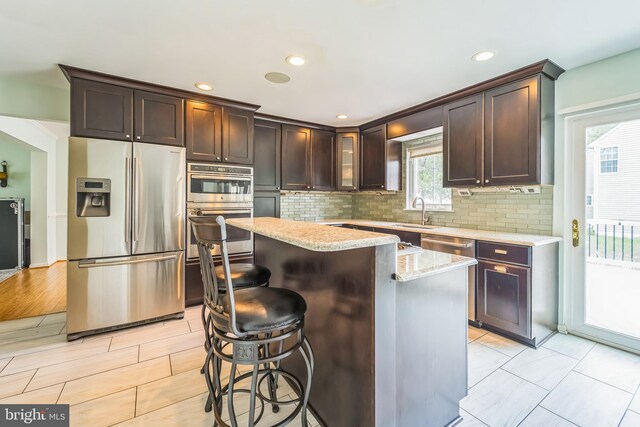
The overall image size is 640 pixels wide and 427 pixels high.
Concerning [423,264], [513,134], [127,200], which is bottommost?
[423,264]

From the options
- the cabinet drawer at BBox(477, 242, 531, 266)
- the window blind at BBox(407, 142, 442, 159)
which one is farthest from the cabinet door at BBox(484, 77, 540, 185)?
the window blind at BBox(407, 142, 442, 159)

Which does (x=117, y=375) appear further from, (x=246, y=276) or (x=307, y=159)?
(x=307, y=159)

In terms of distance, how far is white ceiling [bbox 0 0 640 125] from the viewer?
1787 mm

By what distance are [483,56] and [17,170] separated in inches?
311

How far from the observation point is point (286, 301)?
135 centimetres

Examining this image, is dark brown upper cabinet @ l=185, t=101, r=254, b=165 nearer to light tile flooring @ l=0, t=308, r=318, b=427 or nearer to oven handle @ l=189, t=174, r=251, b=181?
oven handle @ l=189, t=174, r=251, b=181

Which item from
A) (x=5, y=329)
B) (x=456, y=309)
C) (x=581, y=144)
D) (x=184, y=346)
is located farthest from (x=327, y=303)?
(x=5, y=329)

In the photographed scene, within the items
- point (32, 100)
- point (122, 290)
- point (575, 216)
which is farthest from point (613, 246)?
point (32, 100)

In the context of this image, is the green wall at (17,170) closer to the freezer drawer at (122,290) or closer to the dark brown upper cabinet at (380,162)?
the freezer drawer at (122,290)

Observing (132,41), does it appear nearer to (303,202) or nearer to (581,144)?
(303,202)

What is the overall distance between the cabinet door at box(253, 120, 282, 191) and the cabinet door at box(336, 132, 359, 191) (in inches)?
41.8

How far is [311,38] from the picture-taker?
2.11 m

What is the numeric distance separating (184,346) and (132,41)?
8.11 ft

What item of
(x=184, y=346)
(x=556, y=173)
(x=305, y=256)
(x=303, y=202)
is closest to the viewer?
(x=305, y=256)
